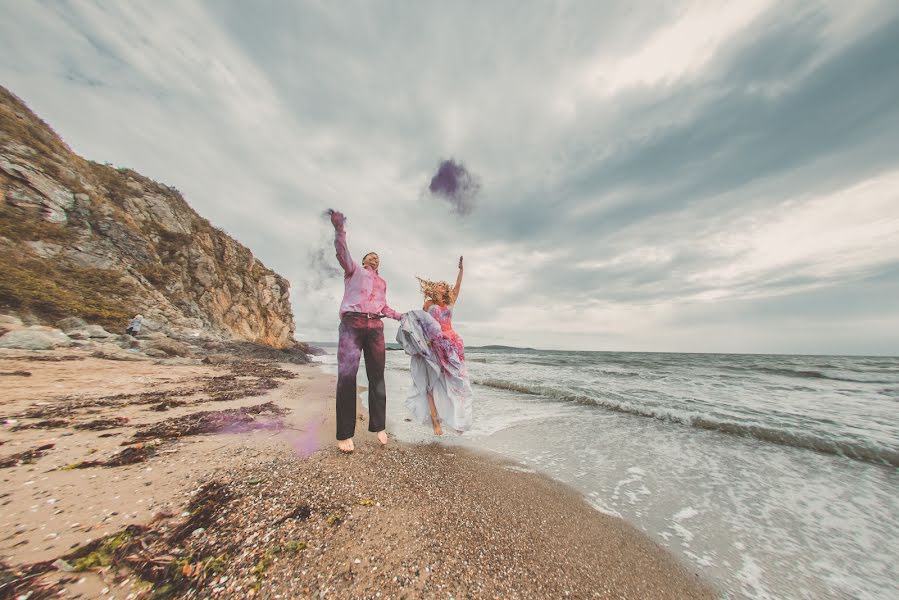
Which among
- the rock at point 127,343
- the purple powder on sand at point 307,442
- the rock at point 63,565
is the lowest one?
the purple powder on sand at point 307,442

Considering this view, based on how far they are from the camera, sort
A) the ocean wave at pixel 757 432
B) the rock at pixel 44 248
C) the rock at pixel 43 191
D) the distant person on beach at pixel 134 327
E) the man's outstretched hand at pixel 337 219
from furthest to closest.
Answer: the rock at pixel 43 191, the rock at pixel 44 248, the distant person on beach at pixel 134 327, the ocean wave at pixel 757 432, the man's outstretched hand at pixel 337 219

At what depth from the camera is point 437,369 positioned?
16.9 ft

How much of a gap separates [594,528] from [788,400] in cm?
1470

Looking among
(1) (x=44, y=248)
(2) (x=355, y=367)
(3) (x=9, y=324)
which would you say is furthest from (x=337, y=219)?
(1) (x=44, y=248)

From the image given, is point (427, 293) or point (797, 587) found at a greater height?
point (427, 293)

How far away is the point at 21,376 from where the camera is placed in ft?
20.8

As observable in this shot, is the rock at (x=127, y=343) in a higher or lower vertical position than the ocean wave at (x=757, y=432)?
higher

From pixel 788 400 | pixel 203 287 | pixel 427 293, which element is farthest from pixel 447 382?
pixel 203 287

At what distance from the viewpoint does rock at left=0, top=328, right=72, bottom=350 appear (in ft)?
30.6

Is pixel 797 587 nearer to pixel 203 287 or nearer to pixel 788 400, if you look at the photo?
pixel 788 400

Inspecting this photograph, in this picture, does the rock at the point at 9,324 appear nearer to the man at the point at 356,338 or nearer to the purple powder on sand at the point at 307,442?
the purple powder on sand at the point at 307,442

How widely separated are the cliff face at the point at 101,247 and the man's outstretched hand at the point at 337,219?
17961 mm

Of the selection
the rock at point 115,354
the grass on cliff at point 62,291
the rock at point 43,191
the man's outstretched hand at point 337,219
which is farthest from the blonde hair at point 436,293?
the rock at point 43,191

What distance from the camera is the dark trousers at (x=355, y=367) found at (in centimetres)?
423
